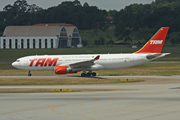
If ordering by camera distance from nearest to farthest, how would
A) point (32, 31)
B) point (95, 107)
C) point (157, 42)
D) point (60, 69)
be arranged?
point (95, 107) → point (60, 69) → point (157, 42) → point (32, 31)

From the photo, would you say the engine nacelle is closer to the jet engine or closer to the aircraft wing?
the jet engine

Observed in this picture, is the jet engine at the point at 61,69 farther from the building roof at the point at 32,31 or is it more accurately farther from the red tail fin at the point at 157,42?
the building roof at the point at 32,31

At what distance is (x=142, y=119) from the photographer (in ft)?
57.6

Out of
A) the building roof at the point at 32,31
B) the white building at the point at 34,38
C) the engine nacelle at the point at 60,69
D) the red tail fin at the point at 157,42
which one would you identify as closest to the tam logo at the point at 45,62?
the engine nacelle at the point at 60,69

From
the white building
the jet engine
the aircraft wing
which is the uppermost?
the white building

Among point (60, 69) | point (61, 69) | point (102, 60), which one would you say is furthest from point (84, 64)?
point (60, 69)

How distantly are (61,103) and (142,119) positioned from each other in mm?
8226

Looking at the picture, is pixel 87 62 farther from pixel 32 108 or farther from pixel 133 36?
pixel 133 36

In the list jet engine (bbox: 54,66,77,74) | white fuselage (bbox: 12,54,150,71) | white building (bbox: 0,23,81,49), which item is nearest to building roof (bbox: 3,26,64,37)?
white building (bbox: 0,23,81,49)

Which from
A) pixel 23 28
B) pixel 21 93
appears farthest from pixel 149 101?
pixel 23 28

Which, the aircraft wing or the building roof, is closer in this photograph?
the aircraft wing

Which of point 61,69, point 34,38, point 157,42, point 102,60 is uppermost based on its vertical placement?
point 34,38

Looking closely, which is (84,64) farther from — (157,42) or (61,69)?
(157,42)

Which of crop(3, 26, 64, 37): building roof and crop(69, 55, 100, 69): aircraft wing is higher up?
crop(3, 26, 64, 37): building roof
